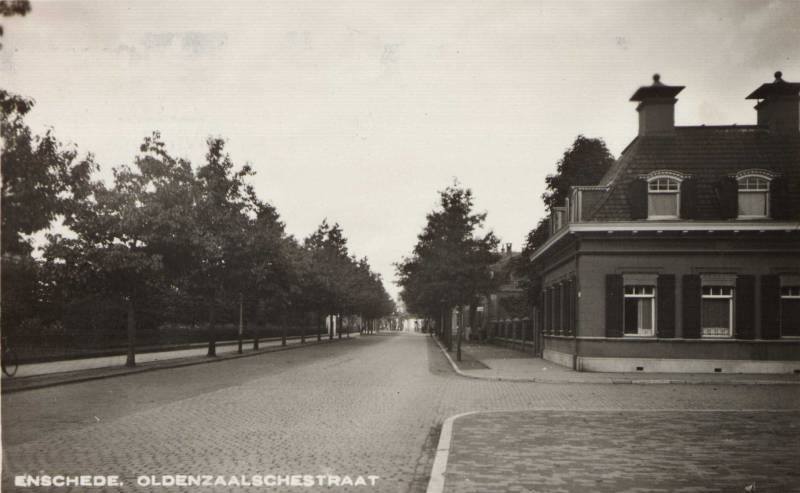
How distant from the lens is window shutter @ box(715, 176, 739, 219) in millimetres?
23406

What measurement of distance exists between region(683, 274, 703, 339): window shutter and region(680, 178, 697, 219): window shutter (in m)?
1.99

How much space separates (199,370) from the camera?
79.9ft

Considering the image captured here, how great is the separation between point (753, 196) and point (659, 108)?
4528 mm

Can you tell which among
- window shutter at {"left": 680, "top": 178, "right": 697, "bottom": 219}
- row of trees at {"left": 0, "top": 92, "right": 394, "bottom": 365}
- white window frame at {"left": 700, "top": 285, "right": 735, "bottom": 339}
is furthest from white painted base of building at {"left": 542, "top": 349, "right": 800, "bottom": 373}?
row of trees at {"left": 0, "top": 92, "right": 394, "bottom": 365}

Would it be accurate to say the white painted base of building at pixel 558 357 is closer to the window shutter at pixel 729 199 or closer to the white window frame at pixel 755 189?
the window shutter at pixel 729 199

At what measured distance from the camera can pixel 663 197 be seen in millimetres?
24047

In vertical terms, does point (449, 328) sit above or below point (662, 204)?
below

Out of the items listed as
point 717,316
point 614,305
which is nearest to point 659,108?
point 614,305

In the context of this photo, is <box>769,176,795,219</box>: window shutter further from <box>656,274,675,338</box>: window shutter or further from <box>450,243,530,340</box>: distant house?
<box>450,243,530,340</box>: distant house

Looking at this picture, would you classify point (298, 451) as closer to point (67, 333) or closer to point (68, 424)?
point (68, 424)

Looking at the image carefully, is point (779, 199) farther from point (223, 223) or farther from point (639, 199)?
point (223, 223)

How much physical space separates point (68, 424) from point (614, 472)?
8268 mm

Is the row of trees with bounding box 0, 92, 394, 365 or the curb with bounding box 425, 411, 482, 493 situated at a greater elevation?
the row of trees with bounding box 0, 92, 394, 365

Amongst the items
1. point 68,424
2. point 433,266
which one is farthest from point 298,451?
point 433,266
